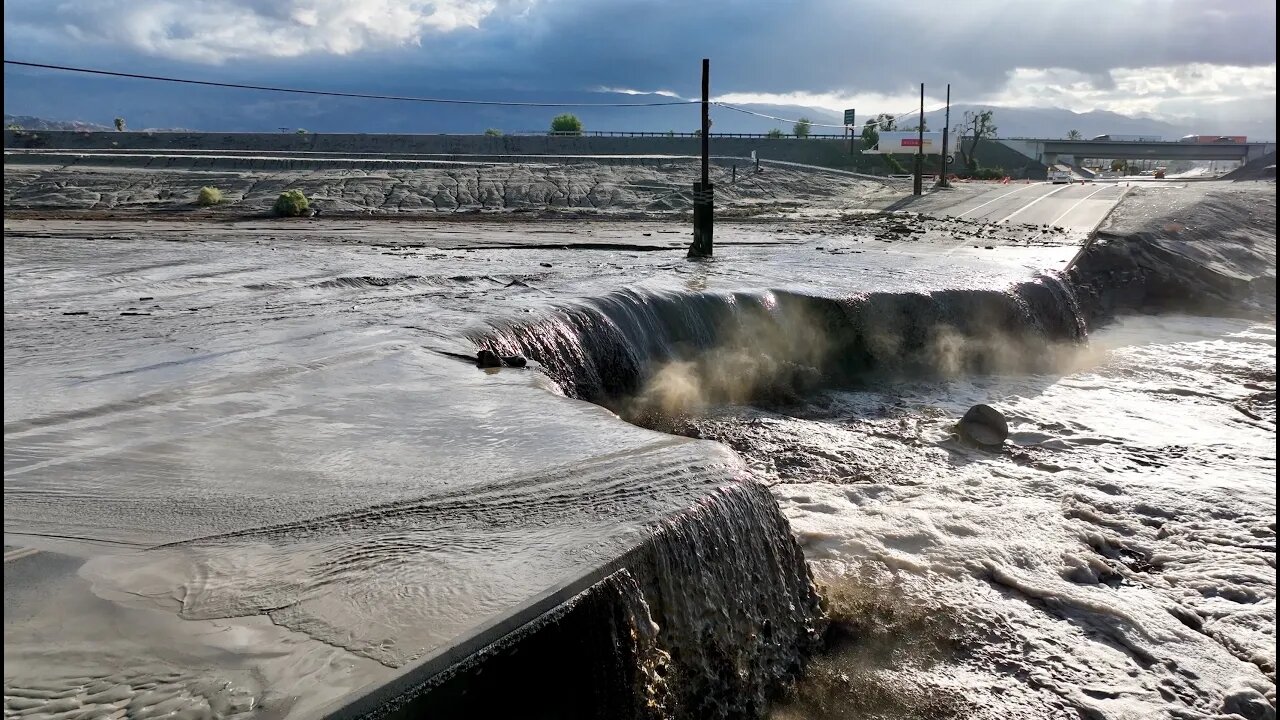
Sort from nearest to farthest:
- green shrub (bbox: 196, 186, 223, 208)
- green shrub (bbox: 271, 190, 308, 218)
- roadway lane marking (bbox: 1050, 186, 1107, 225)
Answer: green shrub (bbox: 271, 190, 308, 218), roadway lane marking (bbox: 1050, 186, 1107, 225), green shrub (bbox: 196, 186, 223, 208)

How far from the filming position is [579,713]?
384 centimetres

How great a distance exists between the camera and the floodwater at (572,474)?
3650mm

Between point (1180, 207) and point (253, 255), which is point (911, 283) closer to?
point (253, 255)

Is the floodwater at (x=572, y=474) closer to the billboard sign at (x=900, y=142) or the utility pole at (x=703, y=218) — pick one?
the utility pole at (x=703, y=218)

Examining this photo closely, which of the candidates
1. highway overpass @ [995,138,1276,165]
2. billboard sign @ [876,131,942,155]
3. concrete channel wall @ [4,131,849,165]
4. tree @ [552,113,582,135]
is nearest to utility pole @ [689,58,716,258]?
concrete channel wall @ [4,131,849,165]

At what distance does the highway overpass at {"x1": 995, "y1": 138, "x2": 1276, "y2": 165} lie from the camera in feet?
284

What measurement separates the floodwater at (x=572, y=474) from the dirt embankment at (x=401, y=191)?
14.8 m

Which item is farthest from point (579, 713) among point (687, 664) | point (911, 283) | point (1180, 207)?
point (1180, 207)

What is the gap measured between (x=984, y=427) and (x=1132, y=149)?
100839mm

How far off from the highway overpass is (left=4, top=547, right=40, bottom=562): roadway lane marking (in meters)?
90.1

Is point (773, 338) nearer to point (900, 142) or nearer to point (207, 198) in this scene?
point (207, 198)

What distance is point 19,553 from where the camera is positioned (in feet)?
13.1

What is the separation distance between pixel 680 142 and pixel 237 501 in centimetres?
6003

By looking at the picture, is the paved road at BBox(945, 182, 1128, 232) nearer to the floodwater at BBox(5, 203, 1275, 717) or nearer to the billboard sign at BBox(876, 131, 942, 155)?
the floodwater at BBox(5, 203, 1275, 717)
